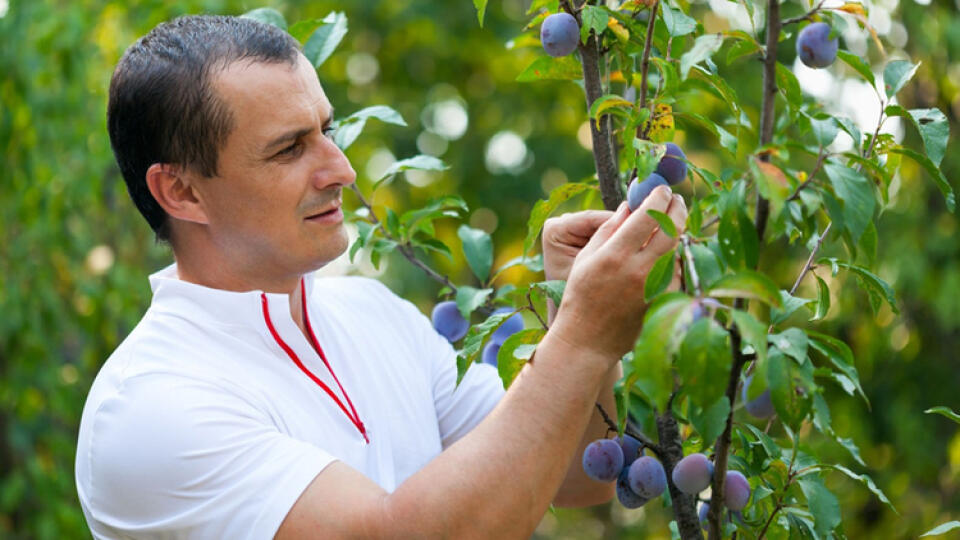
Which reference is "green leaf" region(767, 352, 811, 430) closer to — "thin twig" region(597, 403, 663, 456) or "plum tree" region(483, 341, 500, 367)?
"thin twig" region(597, 403, 663, 456)

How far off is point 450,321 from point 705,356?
879 millimetres

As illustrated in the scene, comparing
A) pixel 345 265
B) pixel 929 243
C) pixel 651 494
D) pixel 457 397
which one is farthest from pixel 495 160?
pixel 651 494

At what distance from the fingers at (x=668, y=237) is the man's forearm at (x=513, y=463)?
0.43 ft

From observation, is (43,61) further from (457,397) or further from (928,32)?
(928,32)

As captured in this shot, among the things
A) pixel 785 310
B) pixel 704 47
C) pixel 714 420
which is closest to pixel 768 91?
pixel 704 47

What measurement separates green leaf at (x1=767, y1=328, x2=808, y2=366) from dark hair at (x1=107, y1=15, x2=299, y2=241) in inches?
31.4

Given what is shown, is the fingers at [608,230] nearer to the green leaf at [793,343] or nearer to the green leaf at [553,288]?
the green leaf at [553,288]

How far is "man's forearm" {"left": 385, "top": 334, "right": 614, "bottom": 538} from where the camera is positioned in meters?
1.10

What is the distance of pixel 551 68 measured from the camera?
1354 millimetres

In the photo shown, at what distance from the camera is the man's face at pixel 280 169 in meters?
1.38

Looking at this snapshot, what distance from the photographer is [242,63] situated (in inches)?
55.3

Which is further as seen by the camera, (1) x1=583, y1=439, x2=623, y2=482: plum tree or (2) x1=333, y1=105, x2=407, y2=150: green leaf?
(2) x1=333, y1=105, x2=407, y2=150: green leaf

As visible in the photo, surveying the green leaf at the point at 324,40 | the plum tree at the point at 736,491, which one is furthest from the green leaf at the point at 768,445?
the green leaf at the point at 324,40

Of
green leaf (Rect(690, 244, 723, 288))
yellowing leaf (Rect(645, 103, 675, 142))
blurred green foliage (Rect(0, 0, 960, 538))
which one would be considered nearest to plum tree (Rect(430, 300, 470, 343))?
yellowing leaf (Rect(645, 103, 675, 142))
